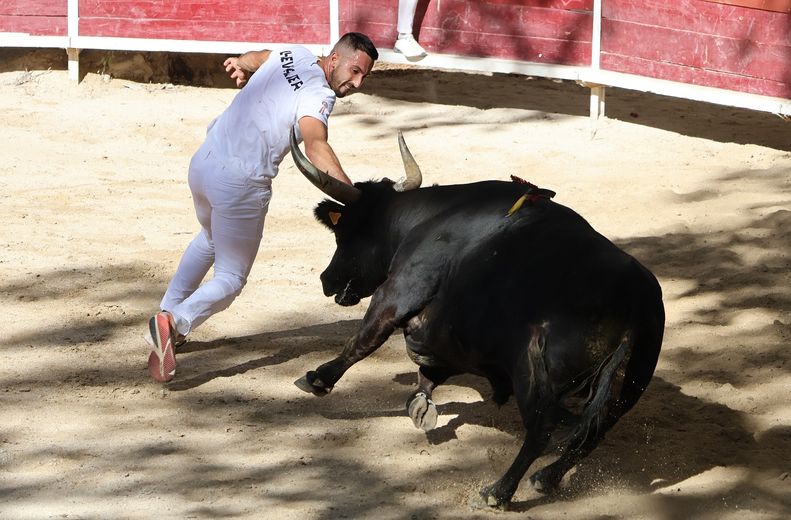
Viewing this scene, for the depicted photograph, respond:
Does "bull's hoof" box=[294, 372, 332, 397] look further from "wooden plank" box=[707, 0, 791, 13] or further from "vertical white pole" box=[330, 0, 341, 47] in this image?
"vertical white pole" box=[330, 0, 341, 47]

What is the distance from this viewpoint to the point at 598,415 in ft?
11.9

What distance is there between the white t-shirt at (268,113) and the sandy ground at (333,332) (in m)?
0.89

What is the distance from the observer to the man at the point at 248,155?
448 centimetres

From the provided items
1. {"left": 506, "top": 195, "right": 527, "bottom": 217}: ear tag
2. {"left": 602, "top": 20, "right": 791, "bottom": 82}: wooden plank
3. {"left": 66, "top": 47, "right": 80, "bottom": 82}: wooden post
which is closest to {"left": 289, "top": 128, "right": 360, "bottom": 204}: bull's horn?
{"left": 506, "top": 195, "right": 527, "bottom": 217}: ear tag

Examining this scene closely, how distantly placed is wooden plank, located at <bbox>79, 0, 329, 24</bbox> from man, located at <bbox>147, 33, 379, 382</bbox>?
5237 millimetres

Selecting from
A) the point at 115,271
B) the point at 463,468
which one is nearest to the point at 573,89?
the point at 115,271

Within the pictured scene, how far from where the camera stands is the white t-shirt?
4488mm

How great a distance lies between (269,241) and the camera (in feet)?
22.5

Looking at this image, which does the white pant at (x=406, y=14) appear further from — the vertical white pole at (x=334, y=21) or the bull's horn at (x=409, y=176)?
the bull's horn at (x=409, y=176)

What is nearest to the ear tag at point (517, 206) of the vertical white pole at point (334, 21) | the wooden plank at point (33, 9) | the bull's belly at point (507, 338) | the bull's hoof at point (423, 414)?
the bull's belly at point (507, 338)

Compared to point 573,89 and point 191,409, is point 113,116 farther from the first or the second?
point 191,409

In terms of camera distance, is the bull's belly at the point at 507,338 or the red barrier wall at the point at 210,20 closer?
the bull's belly at the point at 507,338

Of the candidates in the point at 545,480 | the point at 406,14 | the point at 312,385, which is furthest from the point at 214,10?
the point at 545,480

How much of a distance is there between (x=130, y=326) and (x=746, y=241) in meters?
3.22
